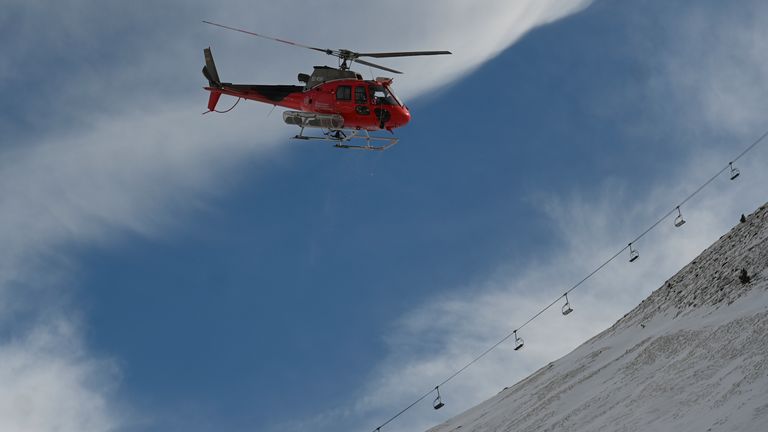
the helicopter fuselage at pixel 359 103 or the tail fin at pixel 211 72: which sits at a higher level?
the tail fin at pixel 211 72

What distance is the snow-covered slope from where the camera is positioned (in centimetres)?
2316

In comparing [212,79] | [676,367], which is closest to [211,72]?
[212,79]

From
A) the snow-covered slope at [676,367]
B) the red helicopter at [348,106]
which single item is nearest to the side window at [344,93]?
the red helicopter at [348,106]

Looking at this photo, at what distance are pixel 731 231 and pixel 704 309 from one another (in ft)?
25.3

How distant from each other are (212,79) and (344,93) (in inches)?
313

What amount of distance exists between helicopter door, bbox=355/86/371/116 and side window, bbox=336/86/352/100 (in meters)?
0.32

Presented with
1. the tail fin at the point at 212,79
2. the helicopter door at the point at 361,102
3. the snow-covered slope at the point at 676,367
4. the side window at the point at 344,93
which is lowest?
the snow-covered slope at the point at 676,367

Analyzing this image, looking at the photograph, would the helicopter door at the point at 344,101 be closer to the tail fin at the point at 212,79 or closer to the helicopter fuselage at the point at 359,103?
the helicopter fuselage at the point at 359,103

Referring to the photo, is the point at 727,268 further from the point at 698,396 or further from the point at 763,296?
the point at 698,396

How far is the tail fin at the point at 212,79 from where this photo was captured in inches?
1797

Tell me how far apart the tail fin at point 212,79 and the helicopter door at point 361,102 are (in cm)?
802

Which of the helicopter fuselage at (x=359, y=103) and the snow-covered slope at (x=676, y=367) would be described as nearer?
the snow-covered slope at (x=676, y=367)

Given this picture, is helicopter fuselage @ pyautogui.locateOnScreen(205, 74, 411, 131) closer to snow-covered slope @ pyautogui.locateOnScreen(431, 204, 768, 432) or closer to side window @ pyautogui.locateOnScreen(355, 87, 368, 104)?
side window @ pyautogui.locateOnScreen(355, 87, 368, 104)

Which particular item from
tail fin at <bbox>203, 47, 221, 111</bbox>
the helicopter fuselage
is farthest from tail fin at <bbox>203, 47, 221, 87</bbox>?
the helicopter fuselage
